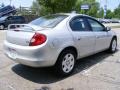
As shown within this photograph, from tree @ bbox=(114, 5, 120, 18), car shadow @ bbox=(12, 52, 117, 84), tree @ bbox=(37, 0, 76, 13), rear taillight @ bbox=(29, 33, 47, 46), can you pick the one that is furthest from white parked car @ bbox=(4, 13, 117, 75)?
tree @ bbox=(114, 5, 120, 18)

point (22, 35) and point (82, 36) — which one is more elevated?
point (22, 35)

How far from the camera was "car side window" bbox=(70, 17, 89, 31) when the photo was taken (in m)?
5.85

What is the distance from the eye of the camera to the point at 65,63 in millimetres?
5441

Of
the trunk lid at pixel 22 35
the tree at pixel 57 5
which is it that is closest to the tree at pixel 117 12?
the tree at pixel 57 5

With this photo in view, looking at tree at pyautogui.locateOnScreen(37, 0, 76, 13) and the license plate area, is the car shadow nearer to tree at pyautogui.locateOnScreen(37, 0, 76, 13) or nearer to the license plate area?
the license plate area

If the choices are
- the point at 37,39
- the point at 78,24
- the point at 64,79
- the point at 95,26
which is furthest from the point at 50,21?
the point at 95,26

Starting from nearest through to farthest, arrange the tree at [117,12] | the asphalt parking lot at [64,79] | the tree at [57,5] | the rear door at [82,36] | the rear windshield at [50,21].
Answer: the asphalt parking lot at [64,79] < the rear windshield at [50,21] < the rear door at [82,36] < the tree at [57,5] < the tree at [117,12]

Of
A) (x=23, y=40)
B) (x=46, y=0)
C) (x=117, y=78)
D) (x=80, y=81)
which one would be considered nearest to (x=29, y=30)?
(x=23, y=40)

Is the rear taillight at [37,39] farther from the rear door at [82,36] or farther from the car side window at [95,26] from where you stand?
the car side window at [95,26]

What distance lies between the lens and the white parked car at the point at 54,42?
4.90 meters

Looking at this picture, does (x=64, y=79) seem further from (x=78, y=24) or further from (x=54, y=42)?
(x=78, y=24)

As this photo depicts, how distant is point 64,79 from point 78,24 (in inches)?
64.2

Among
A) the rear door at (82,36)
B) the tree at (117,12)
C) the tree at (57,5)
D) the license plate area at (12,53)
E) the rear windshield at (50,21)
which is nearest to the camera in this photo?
the license plate area at (12,53)

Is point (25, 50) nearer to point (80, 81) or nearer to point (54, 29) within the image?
point (54, 29)
